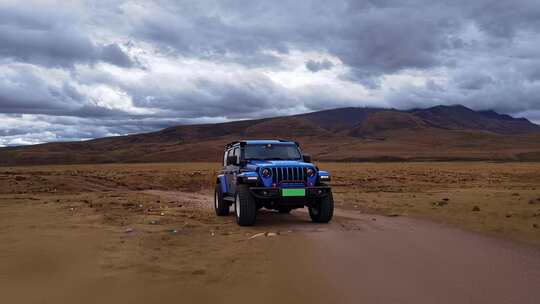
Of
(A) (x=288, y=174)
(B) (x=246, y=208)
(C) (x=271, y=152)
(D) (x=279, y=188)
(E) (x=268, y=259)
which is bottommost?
(E) (x=268, y=259)

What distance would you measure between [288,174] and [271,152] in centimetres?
164

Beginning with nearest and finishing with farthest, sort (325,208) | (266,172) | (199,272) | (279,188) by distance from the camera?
(199,272), (279,188), (266,172), (325,208)

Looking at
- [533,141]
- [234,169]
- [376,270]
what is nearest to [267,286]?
[376,270]

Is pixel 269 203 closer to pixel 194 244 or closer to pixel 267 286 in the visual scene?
pixel 194 244

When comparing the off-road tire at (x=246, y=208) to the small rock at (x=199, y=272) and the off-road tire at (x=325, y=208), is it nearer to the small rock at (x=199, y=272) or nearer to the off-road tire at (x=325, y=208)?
the off-road tire at (x=325, y=208)

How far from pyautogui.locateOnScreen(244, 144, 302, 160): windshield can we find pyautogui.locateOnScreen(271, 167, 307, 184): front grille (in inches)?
53.5

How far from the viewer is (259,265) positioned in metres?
6.96

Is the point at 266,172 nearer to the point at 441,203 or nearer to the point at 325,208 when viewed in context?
the point at 325,208

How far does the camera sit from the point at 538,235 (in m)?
9.58

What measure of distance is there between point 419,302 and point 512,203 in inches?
452

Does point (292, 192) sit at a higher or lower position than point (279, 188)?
lower

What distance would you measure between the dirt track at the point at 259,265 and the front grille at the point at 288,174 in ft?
4.63

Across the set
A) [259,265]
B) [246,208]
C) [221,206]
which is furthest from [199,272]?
[221,206]

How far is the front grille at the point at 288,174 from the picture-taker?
→ 455 inches
